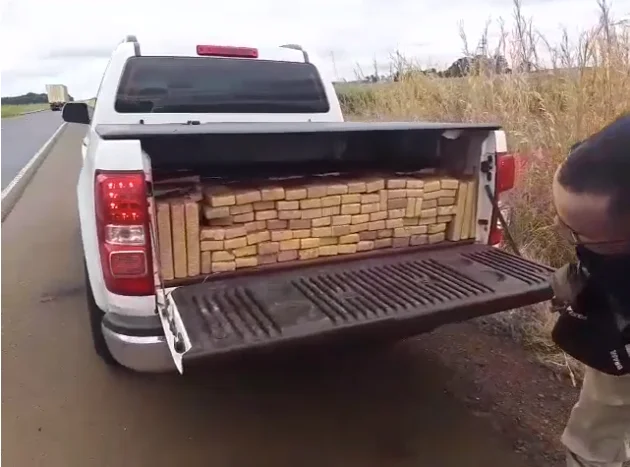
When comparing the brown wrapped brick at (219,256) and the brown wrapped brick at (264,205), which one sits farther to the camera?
the brown wrapped brick at (264,205)

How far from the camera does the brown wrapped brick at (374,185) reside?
312 cm

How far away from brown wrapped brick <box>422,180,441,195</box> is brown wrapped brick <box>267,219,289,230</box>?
2.66ft

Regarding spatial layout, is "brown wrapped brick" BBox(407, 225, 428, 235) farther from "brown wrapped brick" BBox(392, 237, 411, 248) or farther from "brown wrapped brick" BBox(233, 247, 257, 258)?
"brown wrapped brick" BBox(233, 247, 257, 258)

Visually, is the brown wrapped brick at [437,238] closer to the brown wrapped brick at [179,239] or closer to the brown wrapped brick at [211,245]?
the brown wrapped brick at [211,245]

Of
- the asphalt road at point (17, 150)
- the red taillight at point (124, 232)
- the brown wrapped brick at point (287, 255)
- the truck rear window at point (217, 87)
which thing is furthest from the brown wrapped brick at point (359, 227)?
the asphalt road at point (17, 150)

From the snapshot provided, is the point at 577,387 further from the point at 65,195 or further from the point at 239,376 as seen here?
the point at 65,195

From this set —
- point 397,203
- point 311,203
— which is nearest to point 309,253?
point 311,203

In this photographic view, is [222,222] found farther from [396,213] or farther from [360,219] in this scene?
[396,213]

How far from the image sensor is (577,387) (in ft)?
10.9

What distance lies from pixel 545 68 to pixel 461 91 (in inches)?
59.2

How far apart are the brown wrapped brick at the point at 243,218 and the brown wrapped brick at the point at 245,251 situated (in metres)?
0.13

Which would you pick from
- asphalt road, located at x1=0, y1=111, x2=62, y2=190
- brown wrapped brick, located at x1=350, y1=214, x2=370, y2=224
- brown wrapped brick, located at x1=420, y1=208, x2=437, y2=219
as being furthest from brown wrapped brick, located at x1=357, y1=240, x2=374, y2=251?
asphalt road, located at x1=0, y1=111, x2=62, y2=190

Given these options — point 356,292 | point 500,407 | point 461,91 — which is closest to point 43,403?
point 356,292

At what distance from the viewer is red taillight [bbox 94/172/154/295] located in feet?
7.96
